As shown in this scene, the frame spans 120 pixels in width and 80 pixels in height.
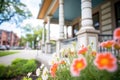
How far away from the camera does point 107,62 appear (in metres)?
1.30

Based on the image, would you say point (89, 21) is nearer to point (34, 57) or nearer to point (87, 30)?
point (87, 30)

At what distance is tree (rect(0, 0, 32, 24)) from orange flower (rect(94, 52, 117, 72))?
1696 centimetres

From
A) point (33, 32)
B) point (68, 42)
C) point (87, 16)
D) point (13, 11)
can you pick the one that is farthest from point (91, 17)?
point (33, 32)

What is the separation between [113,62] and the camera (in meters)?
1.28

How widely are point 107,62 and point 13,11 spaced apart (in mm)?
20050

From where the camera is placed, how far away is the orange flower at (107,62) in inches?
49.7

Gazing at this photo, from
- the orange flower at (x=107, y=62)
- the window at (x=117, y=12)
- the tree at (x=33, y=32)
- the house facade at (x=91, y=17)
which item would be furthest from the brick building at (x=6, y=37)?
the orange flower at (x=107, y=62)

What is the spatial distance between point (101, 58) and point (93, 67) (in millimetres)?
309

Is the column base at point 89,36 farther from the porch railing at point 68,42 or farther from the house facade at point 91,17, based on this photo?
the porch railing at point 68,42

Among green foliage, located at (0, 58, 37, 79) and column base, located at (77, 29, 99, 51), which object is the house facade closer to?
column base, located at (77, 29, 99, 51)

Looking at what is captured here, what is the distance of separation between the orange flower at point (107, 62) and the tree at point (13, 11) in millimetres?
16956

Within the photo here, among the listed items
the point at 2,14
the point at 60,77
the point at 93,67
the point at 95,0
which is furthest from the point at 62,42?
the point at 2,14

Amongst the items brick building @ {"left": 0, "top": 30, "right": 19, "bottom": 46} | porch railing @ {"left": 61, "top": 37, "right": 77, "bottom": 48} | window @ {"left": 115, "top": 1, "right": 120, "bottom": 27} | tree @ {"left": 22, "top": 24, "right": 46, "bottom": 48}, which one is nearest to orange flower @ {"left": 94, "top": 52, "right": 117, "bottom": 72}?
porch railing @ {"left": 61, "top": 37, "right": 77, "bottom": 48}

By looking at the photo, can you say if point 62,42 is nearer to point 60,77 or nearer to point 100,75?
point 60,77
